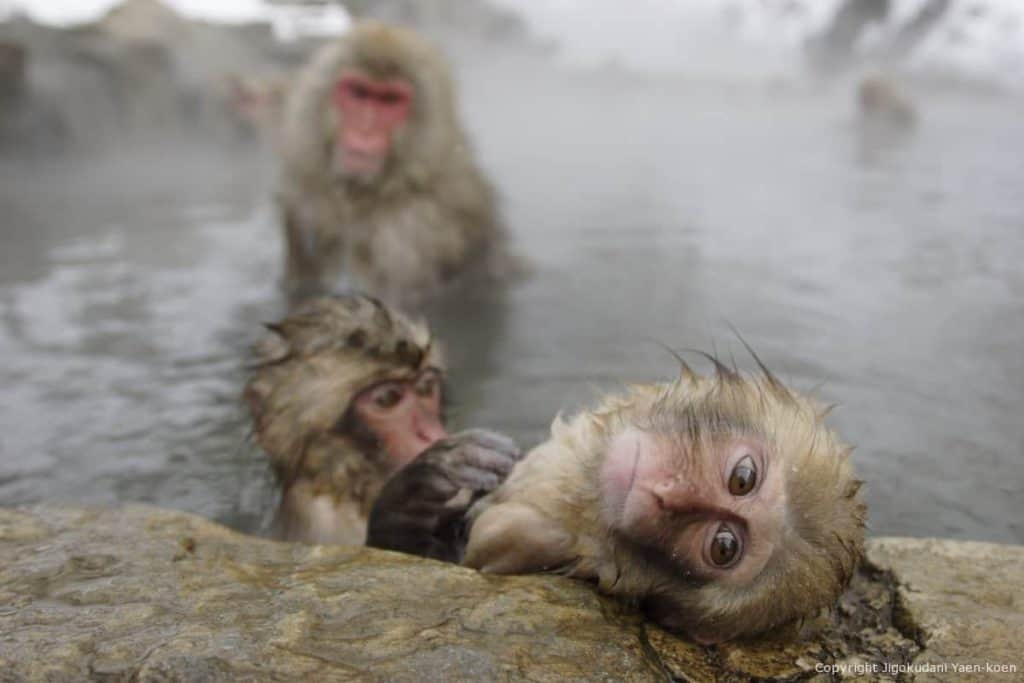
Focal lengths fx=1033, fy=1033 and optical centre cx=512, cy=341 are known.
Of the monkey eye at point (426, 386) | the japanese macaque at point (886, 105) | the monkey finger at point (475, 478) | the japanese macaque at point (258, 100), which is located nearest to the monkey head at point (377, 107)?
the monkey eye at point (426, 386)

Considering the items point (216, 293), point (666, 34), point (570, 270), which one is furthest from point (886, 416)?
point (666, 34)

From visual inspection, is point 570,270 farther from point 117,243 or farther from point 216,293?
point 117,243

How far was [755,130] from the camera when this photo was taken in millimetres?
14641

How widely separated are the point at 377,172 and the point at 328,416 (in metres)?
2.06

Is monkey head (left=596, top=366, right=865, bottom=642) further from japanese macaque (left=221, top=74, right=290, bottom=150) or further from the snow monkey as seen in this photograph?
japanese macaque (left=221, top=74, right=290, bottom=150)

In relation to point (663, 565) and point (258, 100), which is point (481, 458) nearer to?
point (663, 565)

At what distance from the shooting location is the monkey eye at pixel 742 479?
169cm

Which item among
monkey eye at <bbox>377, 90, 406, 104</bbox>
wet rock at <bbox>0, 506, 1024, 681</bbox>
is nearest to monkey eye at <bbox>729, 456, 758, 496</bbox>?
wet rock at <bbox>0, 506, 1024, 681</bbox>

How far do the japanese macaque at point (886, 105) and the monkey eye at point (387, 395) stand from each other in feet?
39.5

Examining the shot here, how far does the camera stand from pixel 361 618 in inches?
64.1

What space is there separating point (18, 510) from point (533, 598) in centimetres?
110

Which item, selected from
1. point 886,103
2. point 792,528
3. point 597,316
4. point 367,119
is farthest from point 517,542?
point 886,103

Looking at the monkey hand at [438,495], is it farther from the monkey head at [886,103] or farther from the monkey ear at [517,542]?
the monkey head at [886,103]

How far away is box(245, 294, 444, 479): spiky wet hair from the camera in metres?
2.57
